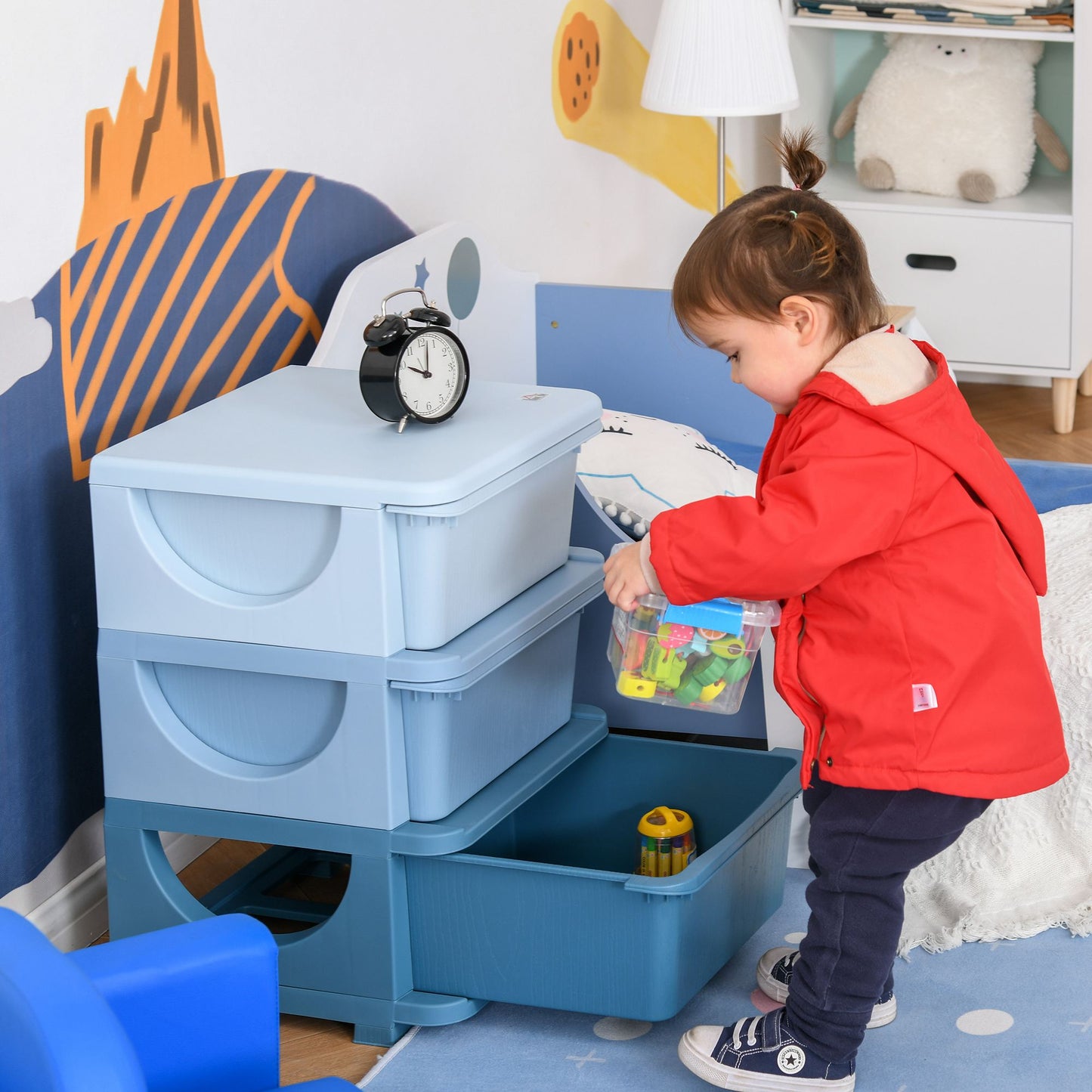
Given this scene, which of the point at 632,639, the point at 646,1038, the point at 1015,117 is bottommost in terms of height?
the point at 646,1038

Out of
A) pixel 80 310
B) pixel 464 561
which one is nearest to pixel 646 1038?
pixel 464 561

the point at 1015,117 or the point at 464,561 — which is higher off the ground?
the point at 1015,117

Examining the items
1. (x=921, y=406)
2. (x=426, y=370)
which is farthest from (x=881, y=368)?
(x=426, y=370)

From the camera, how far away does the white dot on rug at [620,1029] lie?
1.37 m

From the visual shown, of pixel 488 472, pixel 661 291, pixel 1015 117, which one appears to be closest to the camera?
pixel 488 472

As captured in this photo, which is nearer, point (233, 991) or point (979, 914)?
point (233, 991)

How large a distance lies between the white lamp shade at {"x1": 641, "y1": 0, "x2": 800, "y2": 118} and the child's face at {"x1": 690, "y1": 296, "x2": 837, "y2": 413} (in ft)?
4.71

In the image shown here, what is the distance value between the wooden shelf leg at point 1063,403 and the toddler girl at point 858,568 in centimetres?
190

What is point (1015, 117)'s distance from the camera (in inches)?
123

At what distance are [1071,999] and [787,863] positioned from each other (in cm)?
34

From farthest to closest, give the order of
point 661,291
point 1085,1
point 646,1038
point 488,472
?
point 1085,1 < point 661,291 < point 646,1038 < point 488,472

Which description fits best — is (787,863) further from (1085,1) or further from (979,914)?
(1085,1)

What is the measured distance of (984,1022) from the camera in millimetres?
1376

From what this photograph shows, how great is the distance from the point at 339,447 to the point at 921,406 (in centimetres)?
48
